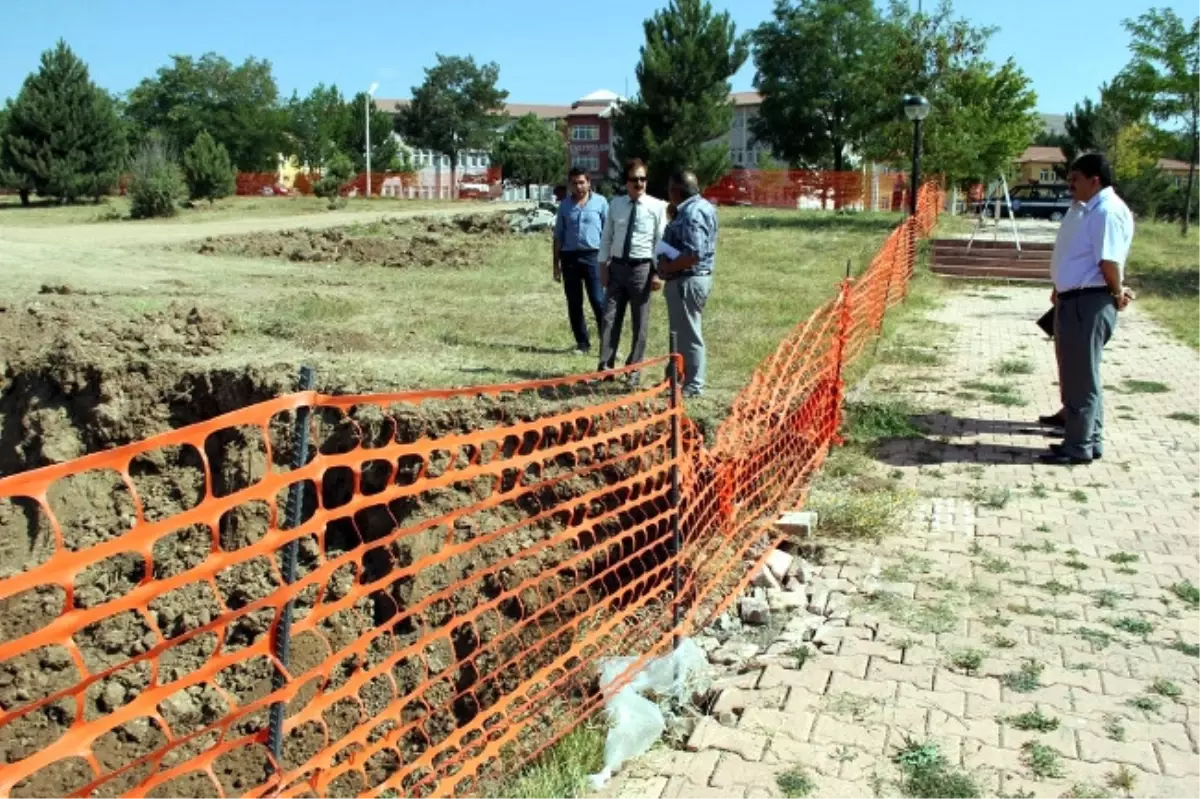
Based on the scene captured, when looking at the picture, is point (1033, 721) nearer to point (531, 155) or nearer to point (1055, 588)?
point (1055, 588)

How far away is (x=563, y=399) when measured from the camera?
706cm

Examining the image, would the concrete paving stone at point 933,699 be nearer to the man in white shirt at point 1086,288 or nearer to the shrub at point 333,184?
the man in white shirt at point 1086,288

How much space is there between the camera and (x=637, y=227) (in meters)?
7.26

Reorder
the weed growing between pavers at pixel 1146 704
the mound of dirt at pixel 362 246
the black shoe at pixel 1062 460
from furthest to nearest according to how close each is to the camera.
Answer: the mound of dirt at pixel 362 246
the black shoe at pixel 1062 460
the weed growing between pavers at pixel 1146 704

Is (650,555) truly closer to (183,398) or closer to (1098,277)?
(1098,277)

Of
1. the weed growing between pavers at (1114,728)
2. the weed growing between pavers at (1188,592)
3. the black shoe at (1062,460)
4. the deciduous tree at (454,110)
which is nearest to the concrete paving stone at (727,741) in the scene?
the weed growing between pavers at (1114,728)

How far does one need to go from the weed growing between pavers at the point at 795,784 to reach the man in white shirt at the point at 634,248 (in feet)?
14.2

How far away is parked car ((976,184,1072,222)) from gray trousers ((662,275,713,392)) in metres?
28.3

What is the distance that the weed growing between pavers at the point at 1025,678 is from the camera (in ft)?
12.1

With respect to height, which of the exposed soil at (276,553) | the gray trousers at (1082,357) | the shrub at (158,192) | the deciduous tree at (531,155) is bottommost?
the exposed soil at (276,553)

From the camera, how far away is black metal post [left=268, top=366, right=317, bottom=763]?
2.31 m

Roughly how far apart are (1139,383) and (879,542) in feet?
17.2

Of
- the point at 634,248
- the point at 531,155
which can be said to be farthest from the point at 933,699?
the point at 531,155

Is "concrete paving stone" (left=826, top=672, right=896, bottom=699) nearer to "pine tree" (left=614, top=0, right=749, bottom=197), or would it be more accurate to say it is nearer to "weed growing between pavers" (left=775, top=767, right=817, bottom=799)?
"weed growing between pavers" (left=775, top=767, right=817, bottom=799)
